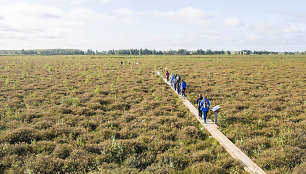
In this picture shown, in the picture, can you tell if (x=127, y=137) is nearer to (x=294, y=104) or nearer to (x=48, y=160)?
(x=48, y=160)

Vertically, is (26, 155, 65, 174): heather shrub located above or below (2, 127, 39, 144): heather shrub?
below

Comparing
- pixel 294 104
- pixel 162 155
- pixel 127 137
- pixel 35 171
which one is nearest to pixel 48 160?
pixel 35 171

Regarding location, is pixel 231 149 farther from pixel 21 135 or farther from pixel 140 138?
pixel 21 135

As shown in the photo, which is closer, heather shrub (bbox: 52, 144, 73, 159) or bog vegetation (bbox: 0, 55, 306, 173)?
bog vegetation (bbox: 0, 55, 306, 173)

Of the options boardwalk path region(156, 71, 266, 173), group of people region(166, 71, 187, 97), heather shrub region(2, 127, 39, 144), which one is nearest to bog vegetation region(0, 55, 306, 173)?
heather shrub region(2, 127, 39, 144)

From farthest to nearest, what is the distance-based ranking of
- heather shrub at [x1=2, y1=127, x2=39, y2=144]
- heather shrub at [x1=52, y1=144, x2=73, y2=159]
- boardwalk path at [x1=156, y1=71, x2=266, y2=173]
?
heather shrub at [x1=2, y1=127, x2=39, y2=144] < heather shrub at [x1=52, y1=144, x2=73, y2=159] < boardwalk path at [x1=156, y1=71, x2=266, y2=173]

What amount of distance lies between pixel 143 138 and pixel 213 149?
3.09 meters

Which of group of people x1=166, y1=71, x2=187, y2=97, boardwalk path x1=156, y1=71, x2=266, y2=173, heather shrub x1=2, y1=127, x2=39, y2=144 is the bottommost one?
boardwalk path x1=156, y1=71, x2=266, y2=173

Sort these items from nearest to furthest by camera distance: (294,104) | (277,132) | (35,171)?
(35,171)
(277,132)
(294,104)

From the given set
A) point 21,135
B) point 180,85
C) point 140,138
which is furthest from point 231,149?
point 180,85

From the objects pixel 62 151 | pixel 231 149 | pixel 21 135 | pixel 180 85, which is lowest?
pixel 231 149

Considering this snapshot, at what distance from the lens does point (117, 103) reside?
44.0 feet

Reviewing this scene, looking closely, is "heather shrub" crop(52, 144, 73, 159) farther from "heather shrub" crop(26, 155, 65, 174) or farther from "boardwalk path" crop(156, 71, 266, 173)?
"boardwalk path" crop(156, 71, 266, 173)

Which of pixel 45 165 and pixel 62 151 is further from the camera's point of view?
pixel 62 151
